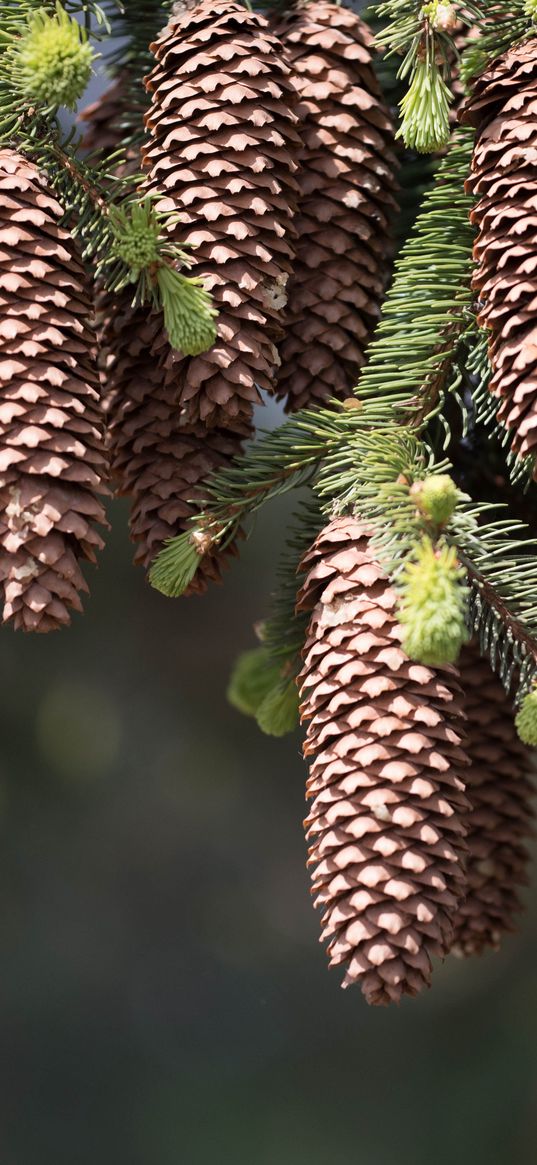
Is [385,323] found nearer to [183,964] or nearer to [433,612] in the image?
[433,612]

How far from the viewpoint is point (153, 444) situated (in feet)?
2.24

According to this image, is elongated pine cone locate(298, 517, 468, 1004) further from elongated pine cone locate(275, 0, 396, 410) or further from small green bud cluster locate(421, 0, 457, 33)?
small green bud cluster locate(421, 0, 457, 33)

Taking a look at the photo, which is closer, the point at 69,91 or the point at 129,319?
the point at 69,91

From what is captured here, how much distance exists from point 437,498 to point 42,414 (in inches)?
8.2

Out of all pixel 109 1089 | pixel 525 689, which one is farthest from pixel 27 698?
pixel 525 689

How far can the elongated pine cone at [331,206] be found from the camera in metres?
0.70

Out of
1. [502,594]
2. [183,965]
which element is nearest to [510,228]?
[502,594]

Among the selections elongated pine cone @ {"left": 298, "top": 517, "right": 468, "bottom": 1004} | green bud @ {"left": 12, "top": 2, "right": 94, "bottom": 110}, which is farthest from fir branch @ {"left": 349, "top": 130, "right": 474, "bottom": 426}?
green bud @ {"left": 12, "top": 2, "right": 94, "bottom": 110}

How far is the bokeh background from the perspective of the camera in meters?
1.46

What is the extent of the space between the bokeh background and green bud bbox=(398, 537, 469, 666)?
0.80 meters

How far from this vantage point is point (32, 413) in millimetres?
598

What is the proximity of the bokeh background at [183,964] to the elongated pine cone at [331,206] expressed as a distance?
1.89ft

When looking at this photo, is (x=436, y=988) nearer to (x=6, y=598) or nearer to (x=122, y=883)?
(x=122, y=883)

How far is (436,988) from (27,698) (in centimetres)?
68
